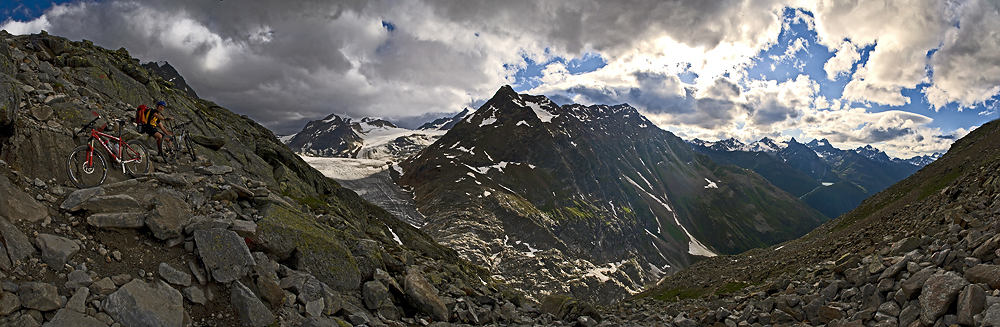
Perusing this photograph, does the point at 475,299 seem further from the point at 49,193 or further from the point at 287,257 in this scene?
the point at 49,193

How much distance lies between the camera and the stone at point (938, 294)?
1028 cm

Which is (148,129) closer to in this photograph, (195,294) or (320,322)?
(195,294)

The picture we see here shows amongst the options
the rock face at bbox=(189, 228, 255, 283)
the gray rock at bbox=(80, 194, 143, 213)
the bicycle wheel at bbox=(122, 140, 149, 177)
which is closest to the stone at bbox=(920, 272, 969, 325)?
the rock face at bbox=(189, 228, 255, 283)

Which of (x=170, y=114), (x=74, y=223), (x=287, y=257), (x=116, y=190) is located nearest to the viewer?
(x=74, y=223)

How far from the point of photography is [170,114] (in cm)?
2667

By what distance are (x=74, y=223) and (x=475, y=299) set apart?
1589 centimetres

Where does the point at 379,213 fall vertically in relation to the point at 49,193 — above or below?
above

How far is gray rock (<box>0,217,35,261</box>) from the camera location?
9188 mm

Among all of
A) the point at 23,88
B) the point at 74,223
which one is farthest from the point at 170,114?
the point at 74,223

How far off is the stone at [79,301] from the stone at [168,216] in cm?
292

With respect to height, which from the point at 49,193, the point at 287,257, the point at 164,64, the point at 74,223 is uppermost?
the point at 164,64

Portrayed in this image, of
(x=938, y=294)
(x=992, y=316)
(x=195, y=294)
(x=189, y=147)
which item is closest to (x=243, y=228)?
(x=195, y=294)

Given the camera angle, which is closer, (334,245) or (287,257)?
(287,257)

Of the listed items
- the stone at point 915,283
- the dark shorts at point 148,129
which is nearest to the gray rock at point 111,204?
the dark shorts at point 148,129
